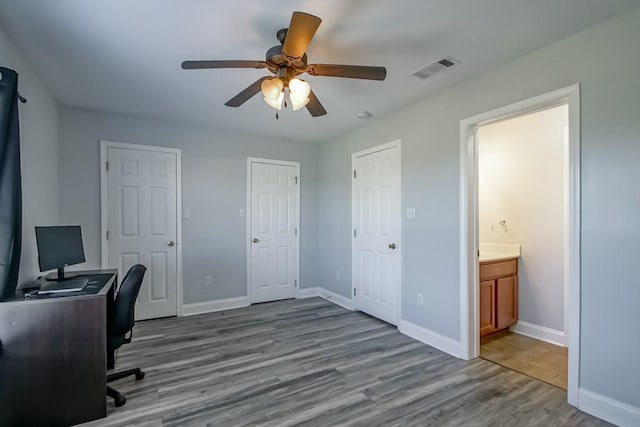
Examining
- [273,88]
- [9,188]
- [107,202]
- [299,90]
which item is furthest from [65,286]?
[299,90]

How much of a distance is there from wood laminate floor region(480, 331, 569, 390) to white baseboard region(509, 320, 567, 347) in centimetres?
6

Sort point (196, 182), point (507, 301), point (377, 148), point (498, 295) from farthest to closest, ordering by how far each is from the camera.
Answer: point (196, 182), point (377, 148), point (507, 301), point (498, 295)

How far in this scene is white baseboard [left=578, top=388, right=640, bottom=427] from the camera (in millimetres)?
1884

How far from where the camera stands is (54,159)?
3.28 meters

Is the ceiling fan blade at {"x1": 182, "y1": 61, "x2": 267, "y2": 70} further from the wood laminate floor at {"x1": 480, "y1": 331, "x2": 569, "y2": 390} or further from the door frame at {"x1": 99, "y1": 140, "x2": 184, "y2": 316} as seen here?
the wood laminate floor at {"x1": 480, "y1": 331, "x2": 569, "y2": 390}

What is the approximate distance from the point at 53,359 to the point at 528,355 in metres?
3.72

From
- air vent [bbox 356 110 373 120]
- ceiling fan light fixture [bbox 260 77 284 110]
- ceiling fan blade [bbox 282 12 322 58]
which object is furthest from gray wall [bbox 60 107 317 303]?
ceiling fan blade [bbox 282 12 322 58]

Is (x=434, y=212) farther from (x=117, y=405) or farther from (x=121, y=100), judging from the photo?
(x=121, y=100)

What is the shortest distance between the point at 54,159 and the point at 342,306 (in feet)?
12.5

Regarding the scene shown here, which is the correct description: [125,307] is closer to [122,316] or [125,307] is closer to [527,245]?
[122,316]

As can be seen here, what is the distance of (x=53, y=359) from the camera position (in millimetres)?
1959

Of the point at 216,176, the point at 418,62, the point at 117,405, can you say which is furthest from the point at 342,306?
the point at 418,62

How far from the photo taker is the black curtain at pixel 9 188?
1859 mm

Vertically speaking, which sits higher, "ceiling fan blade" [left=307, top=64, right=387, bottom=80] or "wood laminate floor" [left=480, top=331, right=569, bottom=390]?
"ceiling fan blade" [left=307, top=64, right=387, bottom=80]
